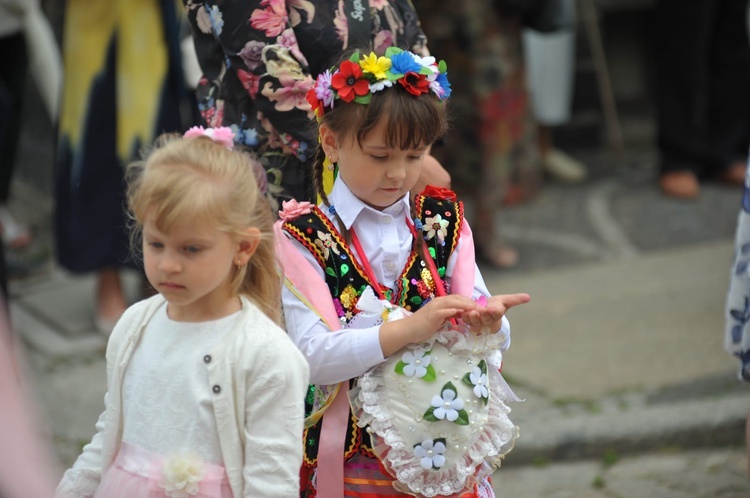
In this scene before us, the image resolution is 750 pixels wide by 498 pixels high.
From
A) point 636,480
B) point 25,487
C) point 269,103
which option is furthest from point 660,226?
point 25,487

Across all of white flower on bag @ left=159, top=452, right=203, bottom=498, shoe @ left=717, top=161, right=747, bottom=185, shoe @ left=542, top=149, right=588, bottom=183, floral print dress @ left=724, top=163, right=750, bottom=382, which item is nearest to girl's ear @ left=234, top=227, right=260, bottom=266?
white flower on bag @ left=159, top=452, right=203, bottom=498

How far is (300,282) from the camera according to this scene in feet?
8.63

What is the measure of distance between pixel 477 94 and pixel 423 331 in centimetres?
355

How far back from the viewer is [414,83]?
2.66 meters

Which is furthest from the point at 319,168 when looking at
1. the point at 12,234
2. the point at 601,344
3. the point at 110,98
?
the point at 12,234

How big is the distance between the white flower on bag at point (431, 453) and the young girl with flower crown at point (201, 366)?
0.29 m

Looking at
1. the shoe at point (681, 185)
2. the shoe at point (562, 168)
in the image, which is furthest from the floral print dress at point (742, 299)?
the shoe at point (562, 168)

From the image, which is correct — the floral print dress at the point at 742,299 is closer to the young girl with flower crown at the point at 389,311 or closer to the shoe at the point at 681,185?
the young girl with flower crown at the point at 389,311

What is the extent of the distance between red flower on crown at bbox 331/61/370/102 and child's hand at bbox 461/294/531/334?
0.53 metres

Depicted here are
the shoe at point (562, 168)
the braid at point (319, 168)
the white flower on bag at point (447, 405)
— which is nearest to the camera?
the white flower on bag at point (447, 405)

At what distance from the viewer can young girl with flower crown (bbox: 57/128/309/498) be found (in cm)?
234

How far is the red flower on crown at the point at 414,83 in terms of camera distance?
8.66 ft

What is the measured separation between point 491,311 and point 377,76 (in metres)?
0.56

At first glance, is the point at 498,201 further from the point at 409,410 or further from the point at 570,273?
the point at 409,410
